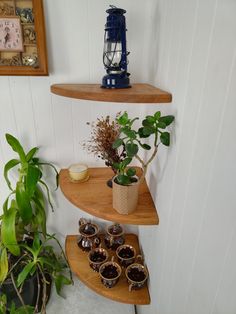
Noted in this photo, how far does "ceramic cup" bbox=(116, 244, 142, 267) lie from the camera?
3.90ft

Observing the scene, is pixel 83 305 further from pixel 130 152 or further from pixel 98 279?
pixel 130 152

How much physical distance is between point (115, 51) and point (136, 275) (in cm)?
105

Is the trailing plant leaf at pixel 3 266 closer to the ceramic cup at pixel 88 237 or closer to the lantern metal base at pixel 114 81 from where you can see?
the ceramic cup at pixel 88 237

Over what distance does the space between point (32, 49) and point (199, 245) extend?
3.37 feet

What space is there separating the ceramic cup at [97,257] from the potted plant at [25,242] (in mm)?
220

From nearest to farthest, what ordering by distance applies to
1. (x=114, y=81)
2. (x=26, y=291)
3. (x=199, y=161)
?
1. (x=199, y=161)
2. (x=114, y=81)
3. (x=26, y=291)

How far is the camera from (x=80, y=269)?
1203mm

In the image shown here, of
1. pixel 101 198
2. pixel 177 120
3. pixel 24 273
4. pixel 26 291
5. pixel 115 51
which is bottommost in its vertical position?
pixel 26 291

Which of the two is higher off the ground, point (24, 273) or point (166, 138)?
point (166, 138)

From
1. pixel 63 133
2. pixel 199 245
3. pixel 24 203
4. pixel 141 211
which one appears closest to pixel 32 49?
pixel 63 133

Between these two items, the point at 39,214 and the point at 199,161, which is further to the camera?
the point at 39,214

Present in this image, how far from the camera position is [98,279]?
3.75 ft

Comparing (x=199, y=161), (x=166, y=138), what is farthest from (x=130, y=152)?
(x=199, y=161)

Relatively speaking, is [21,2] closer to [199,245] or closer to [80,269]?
[199,245]
